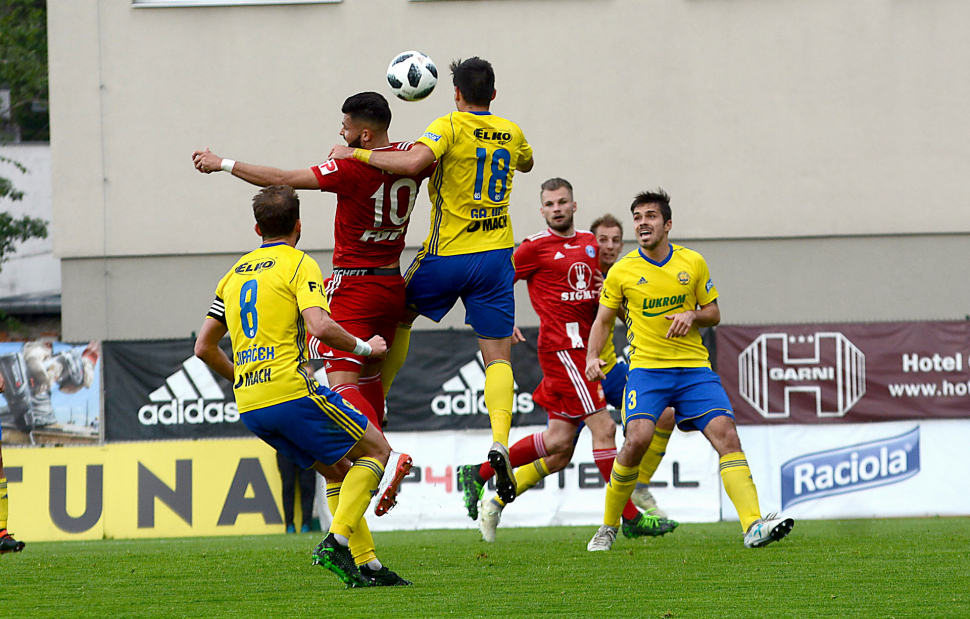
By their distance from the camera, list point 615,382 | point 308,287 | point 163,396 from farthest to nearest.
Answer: point 163,396, point 615,382, point 308,287

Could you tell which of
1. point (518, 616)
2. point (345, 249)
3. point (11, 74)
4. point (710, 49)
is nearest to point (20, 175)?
point (11, 74)

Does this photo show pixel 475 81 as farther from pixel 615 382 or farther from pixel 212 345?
pixel 615 382

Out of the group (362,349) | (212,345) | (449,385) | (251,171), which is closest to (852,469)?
(449,385)

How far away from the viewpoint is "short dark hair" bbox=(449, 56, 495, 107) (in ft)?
21.4

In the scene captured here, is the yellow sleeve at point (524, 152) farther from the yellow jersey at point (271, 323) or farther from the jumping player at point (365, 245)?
the yellow jersey at point (271, 323)

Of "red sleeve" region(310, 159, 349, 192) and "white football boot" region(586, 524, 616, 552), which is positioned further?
"white football boot" region(586, 524, 616, 552)

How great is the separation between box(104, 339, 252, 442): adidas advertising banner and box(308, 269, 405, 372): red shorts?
6.11 m

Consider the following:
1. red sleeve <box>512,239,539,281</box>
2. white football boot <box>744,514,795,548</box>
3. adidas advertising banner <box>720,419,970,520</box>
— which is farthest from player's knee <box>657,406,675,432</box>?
adidas advertising banner <box>720,419,970,520</box>

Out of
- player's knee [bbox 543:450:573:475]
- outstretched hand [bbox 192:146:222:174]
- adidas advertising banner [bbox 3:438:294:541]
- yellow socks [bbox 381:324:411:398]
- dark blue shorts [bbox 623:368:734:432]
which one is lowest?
adidas advertising banner [bbox 3:438:294:541]

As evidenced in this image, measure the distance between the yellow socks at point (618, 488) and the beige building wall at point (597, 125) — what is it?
8.36m

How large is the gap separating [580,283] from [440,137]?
121 inches

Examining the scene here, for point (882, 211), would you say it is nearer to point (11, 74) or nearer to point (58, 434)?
point (58, 434)

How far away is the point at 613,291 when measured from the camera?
757cm

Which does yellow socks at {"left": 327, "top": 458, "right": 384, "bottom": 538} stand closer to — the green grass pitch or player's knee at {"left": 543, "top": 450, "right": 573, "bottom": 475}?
the green grass pitch
